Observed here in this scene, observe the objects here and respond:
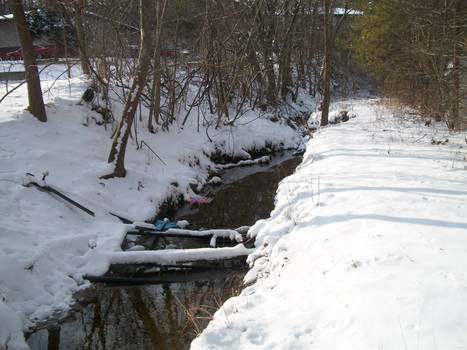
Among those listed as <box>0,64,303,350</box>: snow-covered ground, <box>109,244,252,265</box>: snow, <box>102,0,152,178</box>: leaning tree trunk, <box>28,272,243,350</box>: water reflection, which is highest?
<box>102,0,152,178</box>: leaning tree trunk

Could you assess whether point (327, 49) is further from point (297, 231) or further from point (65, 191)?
point (65, 191)

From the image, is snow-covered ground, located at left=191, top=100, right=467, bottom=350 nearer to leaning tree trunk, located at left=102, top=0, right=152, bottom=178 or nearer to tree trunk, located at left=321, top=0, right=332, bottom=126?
leaning tree trunk, located at left=102, top=0, right=152, bottom=178

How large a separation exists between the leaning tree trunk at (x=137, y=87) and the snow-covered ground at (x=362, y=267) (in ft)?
14.3

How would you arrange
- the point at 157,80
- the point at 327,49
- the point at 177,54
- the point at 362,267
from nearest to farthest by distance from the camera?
the point at 362,267 < the point at 157,80 < the point at 177,54 < the point at 327,49

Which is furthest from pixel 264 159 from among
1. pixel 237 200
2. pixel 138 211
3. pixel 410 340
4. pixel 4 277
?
pixel 410 340

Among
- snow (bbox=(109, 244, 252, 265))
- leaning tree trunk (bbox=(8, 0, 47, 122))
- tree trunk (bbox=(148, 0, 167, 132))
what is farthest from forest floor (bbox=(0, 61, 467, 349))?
tree trunk (bbox=(148, 0, 167, 132))

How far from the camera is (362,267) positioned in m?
3.79

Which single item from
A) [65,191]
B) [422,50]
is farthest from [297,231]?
[422,50]

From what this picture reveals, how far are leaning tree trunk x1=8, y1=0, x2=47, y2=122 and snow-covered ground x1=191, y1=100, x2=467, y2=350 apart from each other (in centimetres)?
693

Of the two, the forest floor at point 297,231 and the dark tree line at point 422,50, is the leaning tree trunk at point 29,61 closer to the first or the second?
the forest floor at point 297,231

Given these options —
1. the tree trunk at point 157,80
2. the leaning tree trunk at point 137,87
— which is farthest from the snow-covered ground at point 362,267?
the tree trunk at point 157,80

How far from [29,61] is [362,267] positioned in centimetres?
902

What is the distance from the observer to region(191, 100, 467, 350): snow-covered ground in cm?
292

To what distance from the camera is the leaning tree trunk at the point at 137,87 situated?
25.7ft
